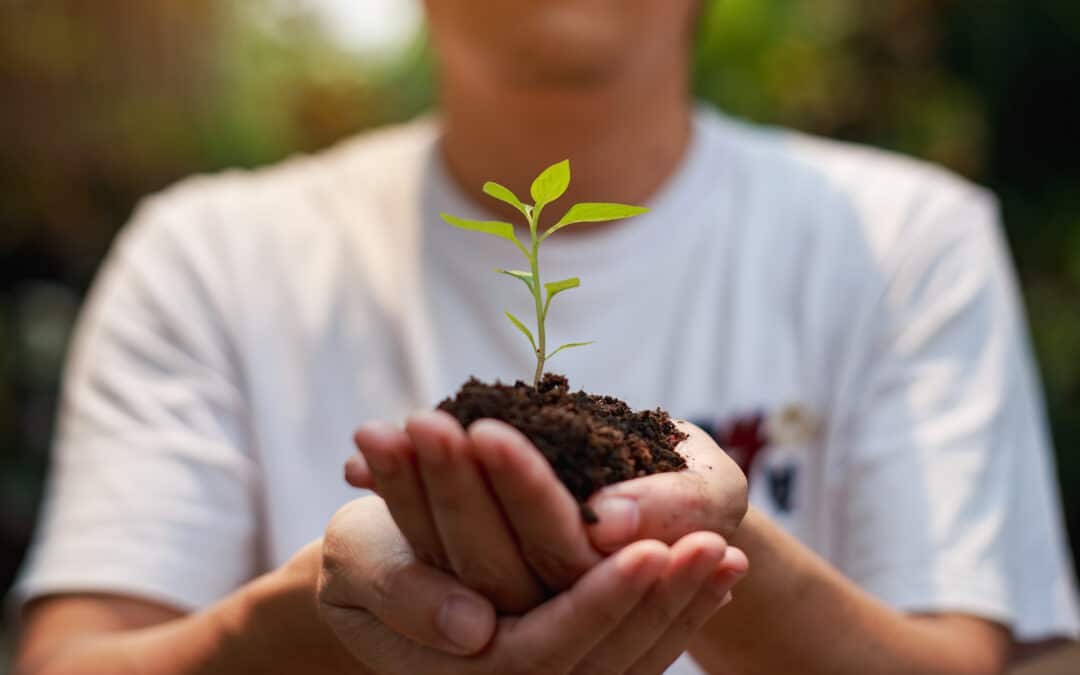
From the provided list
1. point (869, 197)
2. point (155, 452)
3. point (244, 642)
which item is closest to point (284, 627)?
point (244, 642)

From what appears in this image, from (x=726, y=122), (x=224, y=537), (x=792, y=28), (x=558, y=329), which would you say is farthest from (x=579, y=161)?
(x=792, y=28)

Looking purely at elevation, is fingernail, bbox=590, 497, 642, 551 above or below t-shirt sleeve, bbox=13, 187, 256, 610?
above

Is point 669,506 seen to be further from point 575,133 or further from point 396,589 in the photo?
point 575,133

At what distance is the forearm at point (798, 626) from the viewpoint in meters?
0.77

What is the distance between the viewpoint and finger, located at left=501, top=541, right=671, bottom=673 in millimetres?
558

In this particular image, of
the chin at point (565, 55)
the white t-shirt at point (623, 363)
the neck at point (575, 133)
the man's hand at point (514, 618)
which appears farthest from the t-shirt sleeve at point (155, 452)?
the man's hand at point (514, 618)

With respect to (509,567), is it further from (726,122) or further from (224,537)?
(726,122)

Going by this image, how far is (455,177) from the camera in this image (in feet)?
4.68

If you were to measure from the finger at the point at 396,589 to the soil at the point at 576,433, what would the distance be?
8 centimetres

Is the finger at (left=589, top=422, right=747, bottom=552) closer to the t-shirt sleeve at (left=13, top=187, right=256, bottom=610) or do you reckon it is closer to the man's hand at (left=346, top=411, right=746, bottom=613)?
the man's hand at (left=346, top=411, right=746, bottom=613)

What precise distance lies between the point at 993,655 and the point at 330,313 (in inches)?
34.7

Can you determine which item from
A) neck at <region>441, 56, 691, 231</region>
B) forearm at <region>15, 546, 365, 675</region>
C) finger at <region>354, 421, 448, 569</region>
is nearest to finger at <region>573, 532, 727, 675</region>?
finger at <region>354, 421, 448, 569</region>

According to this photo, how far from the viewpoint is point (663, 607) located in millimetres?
587

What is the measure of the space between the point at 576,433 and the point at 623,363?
0.72 metres
